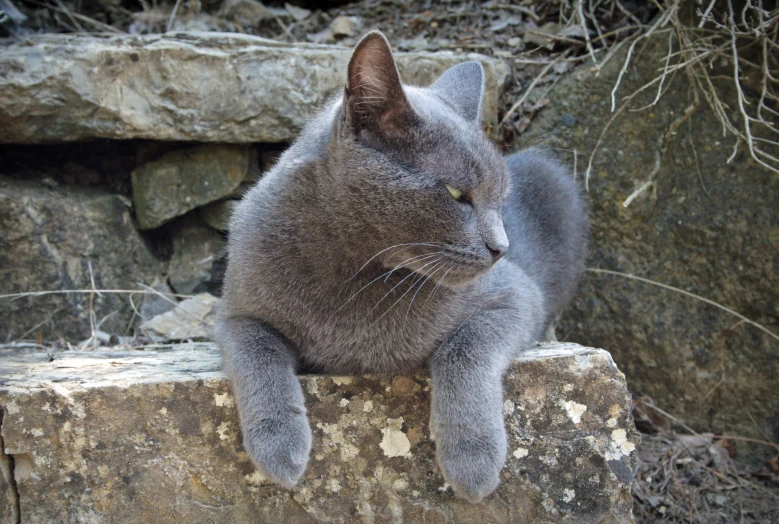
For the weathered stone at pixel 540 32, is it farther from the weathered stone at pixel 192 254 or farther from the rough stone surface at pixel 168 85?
the weathered stone at pixel 192 254

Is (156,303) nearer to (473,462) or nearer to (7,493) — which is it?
(7,493)

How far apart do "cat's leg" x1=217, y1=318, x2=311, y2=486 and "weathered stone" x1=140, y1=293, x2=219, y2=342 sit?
1.18 metres

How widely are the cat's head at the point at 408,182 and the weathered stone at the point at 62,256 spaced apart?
181 cm

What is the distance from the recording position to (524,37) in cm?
367

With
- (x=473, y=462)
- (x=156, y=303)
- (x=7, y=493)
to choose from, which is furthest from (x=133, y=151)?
(x=473, y=462)

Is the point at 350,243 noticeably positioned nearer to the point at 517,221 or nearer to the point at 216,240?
the point at 517,221

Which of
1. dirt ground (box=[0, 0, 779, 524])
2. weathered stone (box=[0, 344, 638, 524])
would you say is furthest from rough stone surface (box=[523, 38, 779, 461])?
weathered stone (box=[0, 344, 638, 524])

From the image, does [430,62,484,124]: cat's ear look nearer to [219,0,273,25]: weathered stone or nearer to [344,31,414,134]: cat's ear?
[344,31,414,134]: cat's ear

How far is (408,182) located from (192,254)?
1975 mm

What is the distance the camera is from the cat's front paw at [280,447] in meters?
1.80

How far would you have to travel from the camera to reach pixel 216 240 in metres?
3.52

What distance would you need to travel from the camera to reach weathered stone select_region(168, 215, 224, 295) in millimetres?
Result: 3469

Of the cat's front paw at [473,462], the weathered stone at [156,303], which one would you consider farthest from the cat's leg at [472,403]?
the weathered stone at [156,303]

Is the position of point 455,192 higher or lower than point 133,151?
higher
